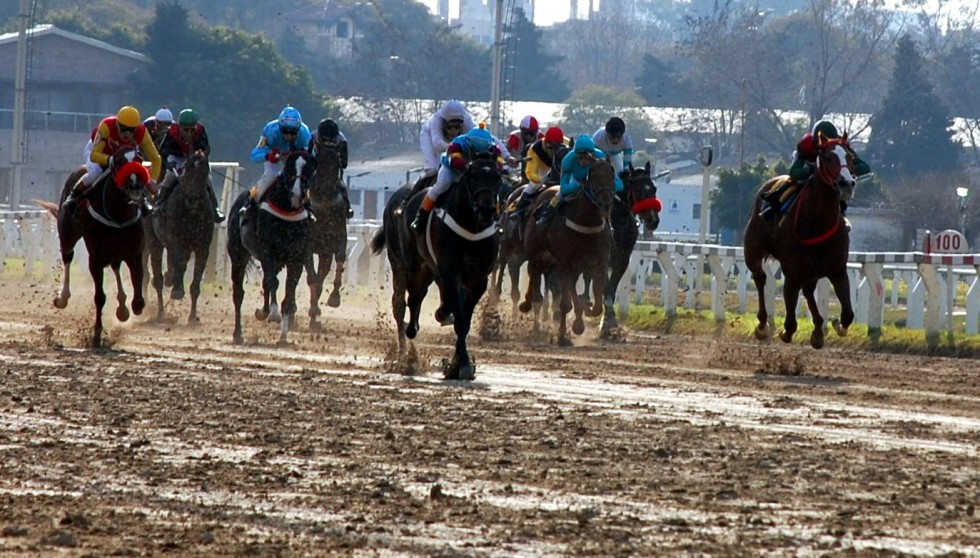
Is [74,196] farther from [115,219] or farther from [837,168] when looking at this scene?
[837,168]

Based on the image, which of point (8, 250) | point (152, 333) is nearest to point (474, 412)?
point (152, 333)

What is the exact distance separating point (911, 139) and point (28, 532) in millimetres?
52340

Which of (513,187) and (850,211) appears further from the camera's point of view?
(850,211)

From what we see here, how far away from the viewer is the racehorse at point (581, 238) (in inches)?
678

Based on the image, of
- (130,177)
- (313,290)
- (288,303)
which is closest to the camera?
(130,177)

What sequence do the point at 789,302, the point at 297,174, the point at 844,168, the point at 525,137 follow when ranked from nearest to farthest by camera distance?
the point at 844,168 → the point at 789,302 → the point at 297,174 → the point at 525,137

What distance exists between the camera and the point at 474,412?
1112 centimetres

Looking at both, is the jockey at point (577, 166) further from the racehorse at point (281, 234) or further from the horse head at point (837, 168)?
the horse head at point (837, 168)

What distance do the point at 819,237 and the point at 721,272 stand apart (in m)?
7.43

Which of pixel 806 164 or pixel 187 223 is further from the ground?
pixel 806 164

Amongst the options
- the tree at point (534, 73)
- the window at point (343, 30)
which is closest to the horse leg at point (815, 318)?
the tree at point (534, 73)

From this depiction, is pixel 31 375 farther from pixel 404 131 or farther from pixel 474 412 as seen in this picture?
pixel 404 131

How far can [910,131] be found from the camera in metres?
57.3

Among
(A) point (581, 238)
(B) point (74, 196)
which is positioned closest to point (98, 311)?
(B) point (74, 196)
